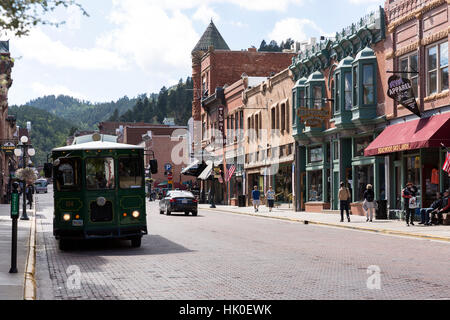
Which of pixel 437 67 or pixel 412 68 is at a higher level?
pixel 412 68

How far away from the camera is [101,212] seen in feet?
56.8

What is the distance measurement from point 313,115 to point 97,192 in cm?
2125

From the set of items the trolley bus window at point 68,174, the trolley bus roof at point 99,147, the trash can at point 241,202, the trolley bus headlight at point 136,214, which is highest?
the trolley bus roof at point 99,147

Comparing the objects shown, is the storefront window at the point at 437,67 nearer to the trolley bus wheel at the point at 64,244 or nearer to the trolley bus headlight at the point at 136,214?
the trolley bus headlight at the point at 136,214

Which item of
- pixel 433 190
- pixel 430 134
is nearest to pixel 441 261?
pixel 430 134

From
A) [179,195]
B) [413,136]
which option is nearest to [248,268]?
[413,136]

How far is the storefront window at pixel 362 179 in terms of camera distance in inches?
1313

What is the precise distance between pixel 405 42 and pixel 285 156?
1646cm

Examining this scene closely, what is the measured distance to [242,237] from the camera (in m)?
21.2

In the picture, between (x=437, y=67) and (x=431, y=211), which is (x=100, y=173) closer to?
(x=431, y=211)

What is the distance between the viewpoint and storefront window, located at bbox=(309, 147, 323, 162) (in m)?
39.3

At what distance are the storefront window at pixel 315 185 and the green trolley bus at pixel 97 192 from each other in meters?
23.1

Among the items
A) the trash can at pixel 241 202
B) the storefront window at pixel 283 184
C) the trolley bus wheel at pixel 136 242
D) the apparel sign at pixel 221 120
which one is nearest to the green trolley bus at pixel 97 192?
the trolley bus wheel at pixel 136 242

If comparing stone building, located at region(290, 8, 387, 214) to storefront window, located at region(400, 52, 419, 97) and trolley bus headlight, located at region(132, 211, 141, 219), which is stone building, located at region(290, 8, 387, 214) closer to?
storefront window, located at region(400, 52, 419, 97)
